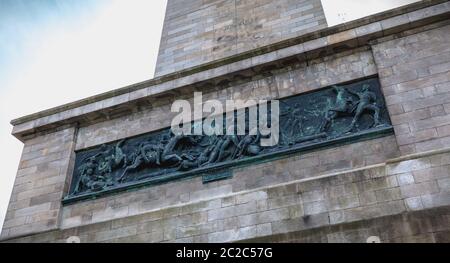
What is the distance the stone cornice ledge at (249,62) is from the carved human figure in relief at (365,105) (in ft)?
4.29

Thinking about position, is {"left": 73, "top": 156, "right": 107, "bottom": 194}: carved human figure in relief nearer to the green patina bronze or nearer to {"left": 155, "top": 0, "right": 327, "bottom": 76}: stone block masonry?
the green patina bronze

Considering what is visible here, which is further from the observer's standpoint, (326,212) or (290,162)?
(290,162)

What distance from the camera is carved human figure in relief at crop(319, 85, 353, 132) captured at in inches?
388

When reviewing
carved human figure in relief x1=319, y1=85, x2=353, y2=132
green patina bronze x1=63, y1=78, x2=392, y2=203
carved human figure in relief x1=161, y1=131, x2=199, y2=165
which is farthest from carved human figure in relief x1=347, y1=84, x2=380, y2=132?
carved human figure in relief x1=161, y1=131, x2=199, y2=165

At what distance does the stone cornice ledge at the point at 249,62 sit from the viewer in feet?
34.0

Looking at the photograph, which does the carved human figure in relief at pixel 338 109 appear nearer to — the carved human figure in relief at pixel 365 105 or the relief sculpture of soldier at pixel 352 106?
the relief sculpture of soldier at pixel 352 106

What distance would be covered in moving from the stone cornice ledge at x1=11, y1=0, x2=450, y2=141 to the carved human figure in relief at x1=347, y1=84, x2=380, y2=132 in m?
1.31

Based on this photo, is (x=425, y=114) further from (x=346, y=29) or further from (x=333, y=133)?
(x=346, y=29)

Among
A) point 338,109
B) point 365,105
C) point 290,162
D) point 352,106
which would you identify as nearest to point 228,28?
point 338,109

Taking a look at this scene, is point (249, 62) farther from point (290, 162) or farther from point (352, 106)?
point (290, 162)

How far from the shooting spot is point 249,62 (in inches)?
439

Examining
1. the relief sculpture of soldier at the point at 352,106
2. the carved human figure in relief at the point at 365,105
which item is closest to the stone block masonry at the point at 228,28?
the relief sculpture of soldier at the point at 352,106

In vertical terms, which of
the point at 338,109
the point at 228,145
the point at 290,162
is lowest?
the point at 290,162

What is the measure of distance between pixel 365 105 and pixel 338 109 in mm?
522
